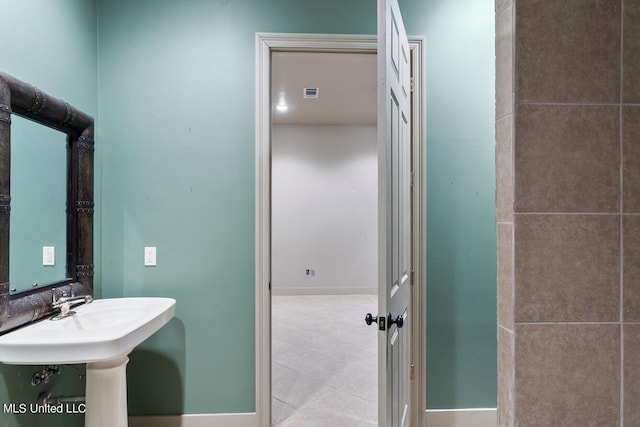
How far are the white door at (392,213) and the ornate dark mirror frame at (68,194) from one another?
57.5 inches

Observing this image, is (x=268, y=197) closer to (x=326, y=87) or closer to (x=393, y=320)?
(x=393, y=320)

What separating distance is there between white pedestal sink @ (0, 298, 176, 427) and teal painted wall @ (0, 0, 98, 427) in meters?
0.22

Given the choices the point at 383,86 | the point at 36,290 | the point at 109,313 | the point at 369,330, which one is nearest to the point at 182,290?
the point at 109,313

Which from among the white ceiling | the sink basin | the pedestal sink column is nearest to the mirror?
the sink basin

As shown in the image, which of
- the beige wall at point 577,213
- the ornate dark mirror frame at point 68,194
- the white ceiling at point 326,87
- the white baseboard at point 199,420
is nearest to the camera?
the beige wall at point 577,213

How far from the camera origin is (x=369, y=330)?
3.90 meters

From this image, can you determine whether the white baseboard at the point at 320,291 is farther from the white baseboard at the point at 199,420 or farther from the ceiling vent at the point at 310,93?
the white baseboard at the point at 199,420

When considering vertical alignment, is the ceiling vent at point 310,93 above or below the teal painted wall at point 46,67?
above

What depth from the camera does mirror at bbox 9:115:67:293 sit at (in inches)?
58.1

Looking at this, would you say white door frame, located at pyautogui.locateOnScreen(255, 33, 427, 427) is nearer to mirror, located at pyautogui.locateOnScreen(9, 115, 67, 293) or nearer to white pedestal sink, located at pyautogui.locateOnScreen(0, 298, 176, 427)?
white pedestal sink, located at pyautogui.locateOnScreen(0, 298, 176, 427)

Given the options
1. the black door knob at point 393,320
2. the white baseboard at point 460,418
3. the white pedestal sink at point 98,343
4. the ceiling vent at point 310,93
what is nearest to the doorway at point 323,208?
the ceiling vent at point 310,93

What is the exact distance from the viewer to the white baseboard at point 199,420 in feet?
6.51

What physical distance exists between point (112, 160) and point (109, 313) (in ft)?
2.86

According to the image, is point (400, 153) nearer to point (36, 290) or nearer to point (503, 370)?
point (503, 370)
